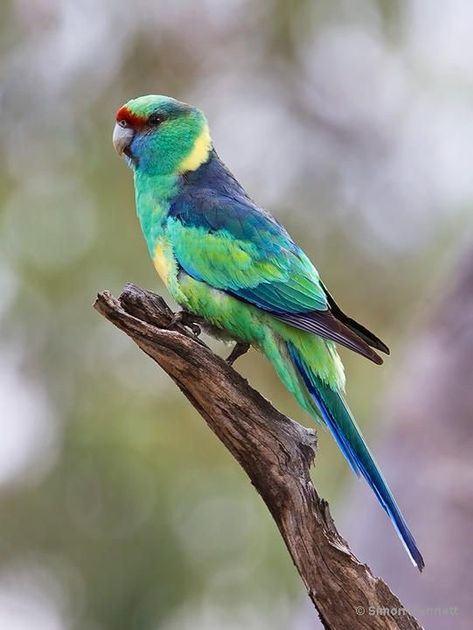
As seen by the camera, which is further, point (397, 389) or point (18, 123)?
point (18, 123)

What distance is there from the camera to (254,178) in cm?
1006

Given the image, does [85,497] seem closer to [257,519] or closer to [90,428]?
[90,428]

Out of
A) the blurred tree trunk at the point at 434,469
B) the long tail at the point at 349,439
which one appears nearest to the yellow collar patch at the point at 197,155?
the long tail at the point at 349,439

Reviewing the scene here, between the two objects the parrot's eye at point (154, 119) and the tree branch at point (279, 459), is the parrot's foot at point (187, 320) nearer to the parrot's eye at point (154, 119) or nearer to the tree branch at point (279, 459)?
the tree branch at point (279, 459)

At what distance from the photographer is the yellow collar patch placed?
5191 millimetres

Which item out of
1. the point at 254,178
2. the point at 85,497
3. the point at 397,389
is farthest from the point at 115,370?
the point at 397,389

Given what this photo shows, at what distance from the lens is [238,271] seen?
4758 millimetres

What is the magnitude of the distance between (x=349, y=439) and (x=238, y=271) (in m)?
0.79

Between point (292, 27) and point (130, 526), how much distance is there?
14.8 ft

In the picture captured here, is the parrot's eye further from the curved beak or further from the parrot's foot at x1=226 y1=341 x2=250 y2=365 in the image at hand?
the parrot's foot at x1=226 y1=341 x2=250 y2=365

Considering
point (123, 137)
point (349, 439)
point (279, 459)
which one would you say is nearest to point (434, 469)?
point (349, 439)

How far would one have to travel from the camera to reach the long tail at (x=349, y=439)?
14.0 ft

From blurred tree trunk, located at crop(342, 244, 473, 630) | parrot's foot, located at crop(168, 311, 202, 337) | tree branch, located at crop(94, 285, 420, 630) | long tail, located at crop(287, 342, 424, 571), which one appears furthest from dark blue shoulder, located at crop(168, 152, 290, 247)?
blurred tree trunk, located at crop(342, 244, 473, 630)

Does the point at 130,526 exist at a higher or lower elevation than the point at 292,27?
lower
